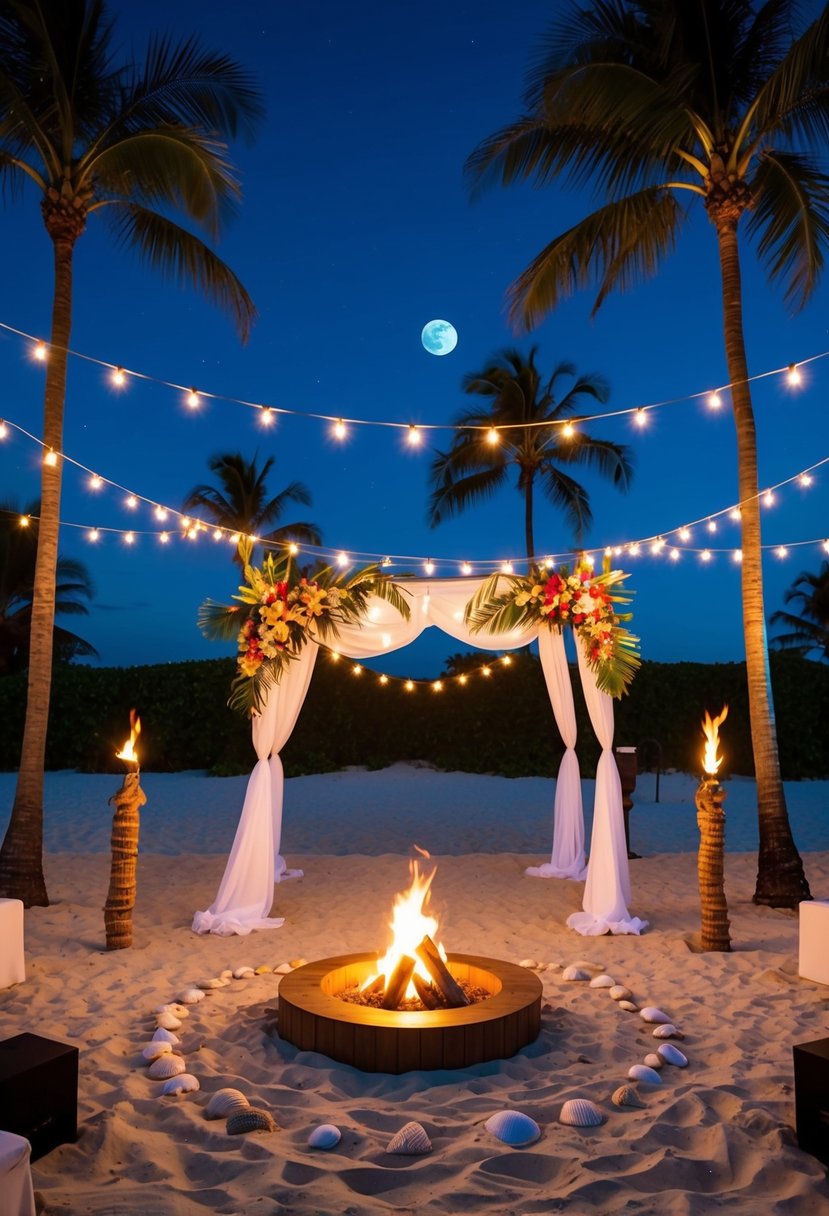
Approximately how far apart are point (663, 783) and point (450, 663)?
5253 millimetres

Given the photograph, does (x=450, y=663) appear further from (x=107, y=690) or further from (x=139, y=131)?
(x=139, y=131)

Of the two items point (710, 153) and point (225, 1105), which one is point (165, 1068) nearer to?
point (225, 1105)

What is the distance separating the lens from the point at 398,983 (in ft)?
13.7

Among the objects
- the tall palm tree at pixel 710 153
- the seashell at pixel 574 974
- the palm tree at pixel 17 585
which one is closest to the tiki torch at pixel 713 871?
the seashell at pixel 574 974

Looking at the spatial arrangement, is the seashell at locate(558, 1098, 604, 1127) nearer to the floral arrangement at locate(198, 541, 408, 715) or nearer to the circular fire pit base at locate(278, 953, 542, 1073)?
the circular fire pit base at locate(278, 953, 542, 1073)

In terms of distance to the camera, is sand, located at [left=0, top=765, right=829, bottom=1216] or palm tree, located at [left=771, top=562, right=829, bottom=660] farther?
palm tree, located at [left=771, top=562, right=829, bottom=660]

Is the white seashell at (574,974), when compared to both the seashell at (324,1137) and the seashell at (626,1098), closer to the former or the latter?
the seashell at (626,1098)

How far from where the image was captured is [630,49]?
23.4 ft

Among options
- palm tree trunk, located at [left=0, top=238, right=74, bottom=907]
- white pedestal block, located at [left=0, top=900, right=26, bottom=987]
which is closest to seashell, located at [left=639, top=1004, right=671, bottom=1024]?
white pedestal block, located at [left=0, top=900, right=26, bottom=987]

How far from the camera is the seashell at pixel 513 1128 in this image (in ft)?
9.67

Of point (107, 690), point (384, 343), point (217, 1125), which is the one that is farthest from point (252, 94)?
point (107, 690)

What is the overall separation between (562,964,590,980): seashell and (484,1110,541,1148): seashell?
83.0 inches

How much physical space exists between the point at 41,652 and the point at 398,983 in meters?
4.17

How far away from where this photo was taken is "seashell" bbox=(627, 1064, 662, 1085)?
347 cm
